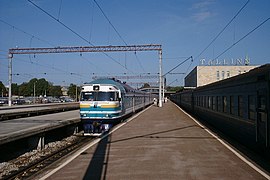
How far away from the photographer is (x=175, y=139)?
42.2ft

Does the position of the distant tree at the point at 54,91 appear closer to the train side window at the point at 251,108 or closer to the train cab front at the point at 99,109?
the train cab front at the point at 99,109

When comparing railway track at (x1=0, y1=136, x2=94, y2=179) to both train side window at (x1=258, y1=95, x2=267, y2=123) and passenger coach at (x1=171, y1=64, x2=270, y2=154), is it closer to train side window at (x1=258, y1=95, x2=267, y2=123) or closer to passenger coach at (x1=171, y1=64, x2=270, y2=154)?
passenger coach at (x1=171, y1=64, x2=270, y2=154)

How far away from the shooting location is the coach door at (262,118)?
8539mm

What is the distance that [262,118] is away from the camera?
8820mm

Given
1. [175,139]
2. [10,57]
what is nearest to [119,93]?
[175,139]

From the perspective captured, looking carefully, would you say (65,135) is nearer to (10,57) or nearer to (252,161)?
(252,161)

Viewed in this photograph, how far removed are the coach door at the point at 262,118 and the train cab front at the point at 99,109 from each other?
9816mm

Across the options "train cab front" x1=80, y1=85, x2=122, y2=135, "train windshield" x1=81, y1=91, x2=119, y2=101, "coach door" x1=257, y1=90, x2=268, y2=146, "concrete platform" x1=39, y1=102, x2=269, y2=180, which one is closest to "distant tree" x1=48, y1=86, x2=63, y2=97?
"train windshield" x1=81, y1=91, x2=119, y2=101

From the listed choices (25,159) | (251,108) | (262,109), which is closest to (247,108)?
(251,108)

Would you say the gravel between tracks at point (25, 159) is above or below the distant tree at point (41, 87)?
below

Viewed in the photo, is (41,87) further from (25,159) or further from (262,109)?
(262,109)

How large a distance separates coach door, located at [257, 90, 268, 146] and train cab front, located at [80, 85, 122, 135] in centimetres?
982

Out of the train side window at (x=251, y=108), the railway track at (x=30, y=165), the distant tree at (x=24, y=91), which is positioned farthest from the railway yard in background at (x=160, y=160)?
the distant tree at (x=24, y=91)

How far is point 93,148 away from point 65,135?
8388mm
